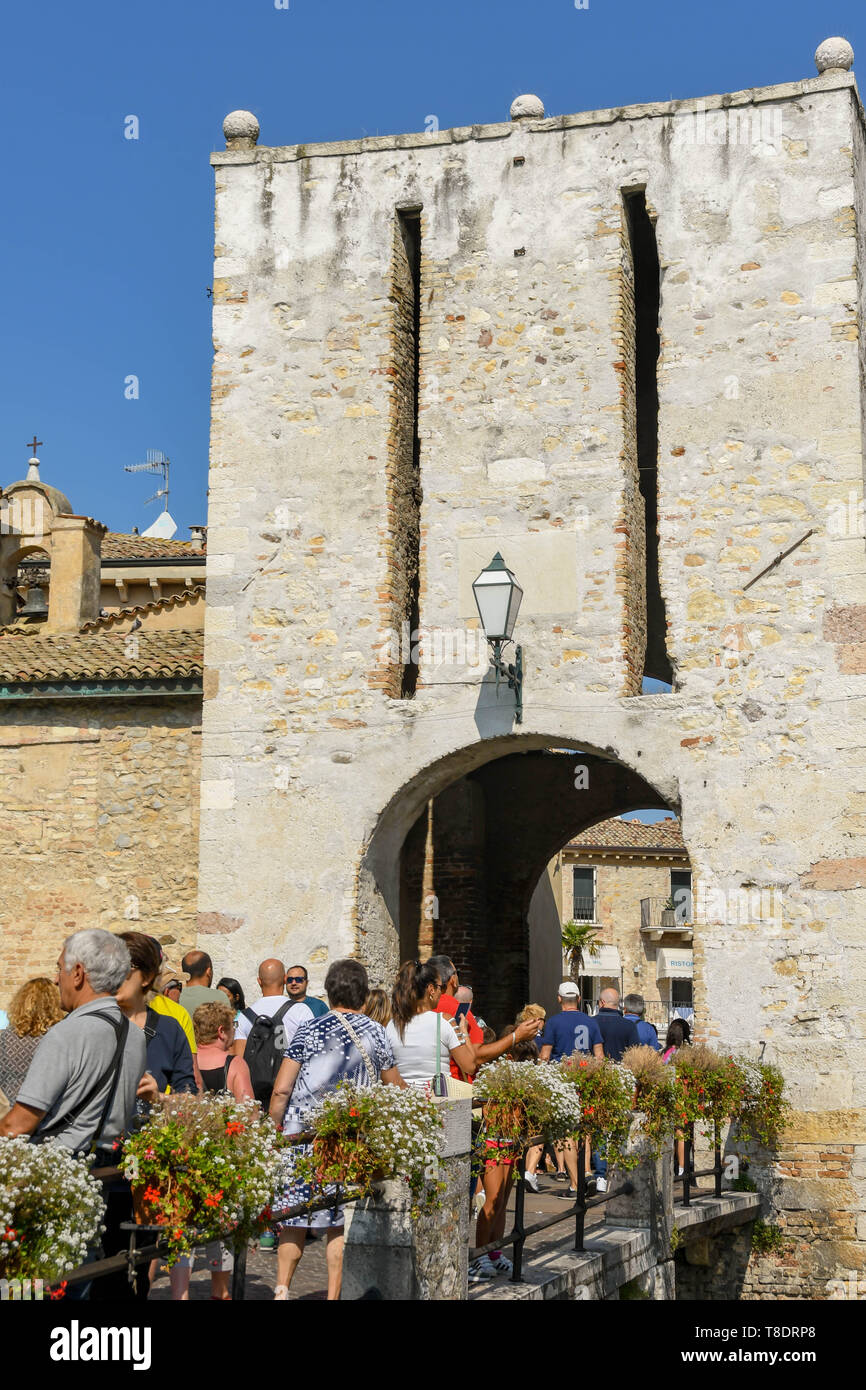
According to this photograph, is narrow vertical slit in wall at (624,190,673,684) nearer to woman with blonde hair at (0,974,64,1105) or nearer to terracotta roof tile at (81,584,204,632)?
terracotta roof tile at (81,584,204,632)

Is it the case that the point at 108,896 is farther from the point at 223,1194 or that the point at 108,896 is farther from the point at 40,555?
the point at 40,555

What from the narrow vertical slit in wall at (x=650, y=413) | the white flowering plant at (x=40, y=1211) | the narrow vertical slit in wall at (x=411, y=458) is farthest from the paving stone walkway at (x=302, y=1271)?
the narrow vertical slit in wall at (x=650, y=413)

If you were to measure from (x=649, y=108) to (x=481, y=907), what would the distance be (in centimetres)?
806

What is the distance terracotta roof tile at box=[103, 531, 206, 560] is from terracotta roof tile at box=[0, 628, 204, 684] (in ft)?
52.7

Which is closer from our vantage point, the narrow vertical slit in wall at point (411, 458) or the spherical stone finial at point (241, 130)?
the narrow vertical slit in wall at point (411, 458)

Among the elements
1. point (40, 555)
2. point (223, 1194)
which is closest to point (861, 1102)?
point (223, 1194)

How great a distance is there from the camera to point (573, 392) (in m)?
13.1

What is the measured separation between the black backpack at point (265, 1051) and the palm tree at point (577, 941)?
3454 cm

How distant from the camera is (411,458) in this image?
45.8ft

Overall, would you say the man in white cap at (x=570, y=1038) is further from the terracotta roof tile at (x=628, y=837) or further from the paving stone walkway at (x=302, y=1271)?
the terracotta roof tile at (x=628, y=837)

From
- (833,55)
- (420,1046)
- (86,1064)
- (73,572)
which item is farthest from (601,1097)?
(73,572)

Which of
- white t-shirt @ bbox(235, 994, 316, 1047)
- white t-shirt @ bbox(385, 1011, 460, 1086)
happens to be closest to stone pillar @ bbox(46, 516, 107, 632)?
white t-shirt @ bbox(235, 994, 316, 1047)

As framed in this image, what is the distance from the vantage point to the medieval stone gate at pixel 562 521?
12.2 meters

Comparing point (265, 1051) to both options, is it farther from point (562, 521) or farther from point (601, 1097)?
point (562, 521)
